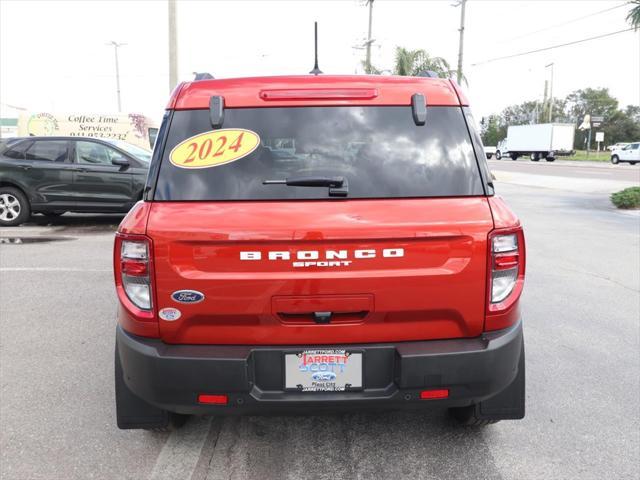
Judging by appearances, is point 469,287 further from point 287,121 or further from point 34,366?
point 34,366

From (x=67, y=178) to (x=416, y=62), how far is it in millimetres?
16626

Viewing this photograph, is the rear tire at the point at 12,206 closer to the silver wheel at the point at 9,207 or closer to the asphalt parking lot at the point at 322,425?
the silver wheel at the point at 9,207

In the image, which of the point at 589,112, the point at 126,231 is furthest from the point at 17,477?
the point at 589,112

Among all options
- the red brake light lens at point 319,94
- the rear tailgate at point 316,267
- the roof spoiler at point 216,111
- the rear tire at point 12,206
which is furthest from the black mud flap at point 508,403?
the rear tire at point 12,206

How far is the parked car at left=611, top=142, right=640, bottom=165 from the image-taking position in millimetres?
42594

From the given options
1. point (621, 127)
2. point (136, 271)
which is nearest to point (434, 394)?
point (136, 271)

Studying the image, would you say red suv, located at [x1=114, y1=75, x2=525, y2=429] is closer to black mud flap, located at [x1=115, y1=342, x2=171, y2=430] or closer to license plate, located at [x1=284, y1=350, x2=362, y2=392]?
license plate, located at [x1=284, y1=350, x2=362, y2=392]

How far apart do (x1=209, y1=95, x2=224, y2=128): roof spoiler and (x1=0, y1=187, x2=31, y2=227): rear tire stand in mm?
9646

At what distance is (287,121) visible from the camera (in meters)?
2.57

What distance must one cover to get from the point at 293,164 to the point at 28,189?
9.82 m

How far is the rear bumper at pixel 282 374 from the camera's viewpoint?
239cm

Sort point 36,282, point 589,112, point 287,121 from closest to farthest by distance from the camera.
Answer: point 287,121, point 36,282, point 589,112

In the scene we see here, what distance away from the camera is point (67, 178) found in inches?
415

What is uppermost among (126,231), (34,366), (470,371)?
(126,231)
